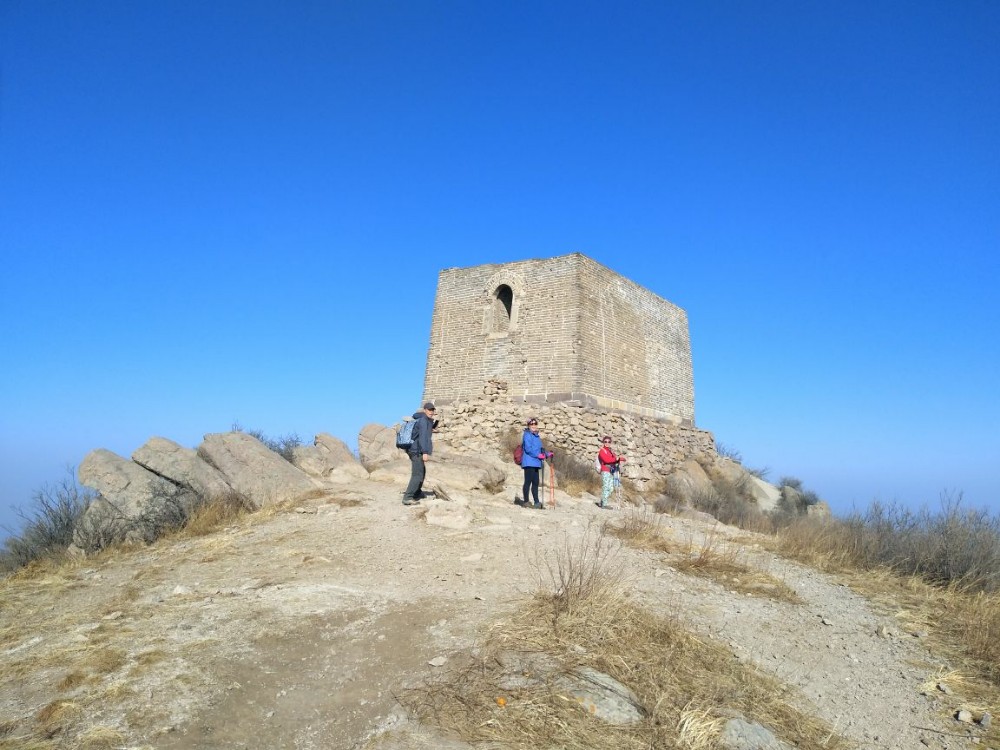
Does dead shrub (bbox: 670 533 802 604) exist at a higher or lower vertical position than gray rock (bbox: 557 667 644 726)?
higher

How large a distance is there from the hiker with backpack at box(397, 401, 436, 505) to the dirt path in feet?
4.13

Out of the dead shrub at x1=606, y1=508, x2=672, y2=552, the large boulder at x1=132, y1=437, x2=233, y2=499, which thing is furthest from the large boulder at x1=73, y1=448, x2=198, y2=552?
the dead shrub at x1=606, y1=508, x2=672, y2=552

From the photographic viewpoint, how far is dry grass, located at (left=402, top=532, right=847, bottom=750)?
3510 millimetres

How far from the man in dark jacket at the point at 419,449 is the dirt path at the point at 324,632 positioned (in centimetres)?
126

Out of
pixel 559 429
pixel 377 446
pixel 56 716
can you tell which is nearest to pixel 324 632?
pixel 56 716

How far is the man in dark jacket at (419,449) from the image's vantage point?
9.52 m

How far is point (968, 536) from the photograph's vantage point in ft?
25.5

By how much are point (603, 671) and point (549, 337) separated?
12.0m

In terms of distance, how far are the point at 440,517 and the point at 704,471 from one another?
44.3ft

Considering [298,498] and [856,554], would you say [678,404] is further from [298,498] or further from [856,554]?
[298,498]

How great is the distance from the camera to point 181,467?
32.2 ft

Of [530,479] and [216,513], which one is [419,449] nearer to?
[530,479]

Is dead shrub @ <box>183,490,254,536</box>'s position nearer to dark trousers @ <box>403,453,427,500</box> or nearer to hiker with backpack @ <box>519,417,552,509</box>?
dark trousers @ <box>403,453,427,500</box>

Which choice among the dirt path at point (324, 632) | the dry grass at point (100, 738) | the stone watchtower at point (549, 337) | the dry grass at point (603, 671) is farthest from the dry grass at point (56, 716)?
the stone watchtower at point (549, 337)
